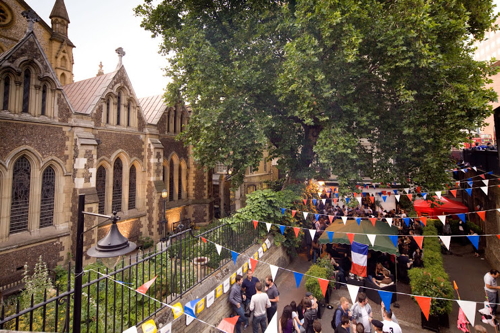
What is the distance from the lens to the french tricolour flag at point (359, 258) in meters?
9.03

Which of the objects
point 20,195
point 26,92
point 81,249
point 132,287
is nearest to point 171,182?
point 20,195

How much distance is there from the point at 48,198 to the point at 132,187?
4.51 meters

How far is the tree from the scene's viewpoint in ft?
28.9

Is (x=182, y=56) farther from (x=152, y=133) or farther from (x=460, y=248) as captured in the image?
(x=460, y=248)

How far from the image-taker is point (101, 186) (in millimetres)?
13930

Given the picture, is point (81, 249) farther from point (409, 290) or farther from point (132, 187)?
point (132, 187)

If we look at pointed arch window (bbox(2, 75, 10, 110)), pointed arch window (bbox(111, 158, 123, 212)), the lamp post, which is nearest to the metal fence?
the lamp post

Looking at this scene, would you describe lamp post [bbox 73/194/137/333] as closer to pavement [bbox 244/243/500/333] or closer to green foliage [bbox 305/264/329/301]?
pavement [bbox 244/243/500/333]

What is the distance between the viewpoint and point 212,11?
38.4 ft

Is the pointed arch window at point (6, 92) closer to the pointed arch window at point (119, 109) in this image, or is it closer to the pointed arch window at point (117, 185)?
the pointed arch window at point (119, 109)

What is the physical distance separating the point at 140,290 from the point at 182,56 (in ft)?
31.4

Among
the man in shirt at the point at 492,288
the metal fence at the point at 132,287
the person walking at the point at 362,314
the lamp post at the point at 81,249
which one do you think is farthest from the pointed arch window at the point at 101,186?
the man in shirt at the point at 492,288

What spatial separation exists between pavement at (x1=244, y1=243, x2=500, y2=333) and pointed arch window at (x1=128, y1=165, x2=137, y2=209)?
10.3m

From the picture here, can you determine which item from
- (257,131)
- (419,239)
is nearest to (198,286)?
(257,131)
